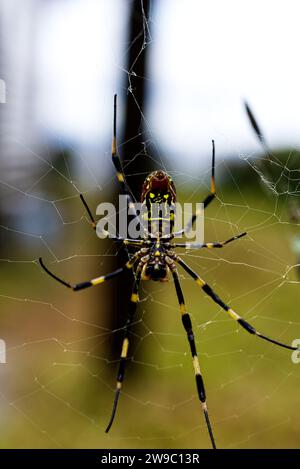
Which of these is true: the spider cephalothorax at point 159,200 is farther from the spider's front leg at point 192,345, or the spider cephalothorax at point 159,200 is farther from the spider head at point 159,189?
the spider's front leg at point 192,345

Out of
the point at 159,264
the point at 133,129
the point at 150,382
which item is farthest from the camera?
the point at 150,382

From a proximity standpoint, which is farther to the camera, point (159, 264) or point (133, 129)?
point (133, 129)

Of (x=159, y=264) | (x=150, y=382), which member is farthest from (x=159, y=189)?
(x=150, y=382)

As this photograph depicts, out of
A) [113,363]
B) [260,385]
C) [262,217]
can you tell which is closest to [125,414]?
[113,363]

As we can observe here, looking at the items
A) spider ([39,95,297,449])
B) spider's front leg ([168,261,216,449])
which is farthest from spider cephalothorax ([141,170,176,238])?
spider's front leg ([168,261,216,449])

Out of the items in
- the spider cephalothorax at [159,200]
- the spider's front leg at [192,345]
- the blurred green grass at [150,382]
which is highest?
the spider cephalothorax at [159,200]

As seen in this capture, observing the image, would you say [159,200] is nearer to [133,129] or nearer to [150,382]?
[133,129]

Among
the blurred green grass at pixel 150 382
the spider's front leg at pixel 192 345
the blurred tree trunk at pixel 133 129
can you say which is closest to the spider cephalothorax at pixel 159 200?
the spider's front leg at pixel 192 345

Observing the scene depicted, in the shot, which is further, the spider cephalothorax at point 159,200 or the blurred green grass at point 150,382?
the blurred green grass at point 150,382

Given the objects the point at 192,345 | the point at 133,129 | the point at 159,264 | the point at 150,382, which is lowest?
the point at 150,382
